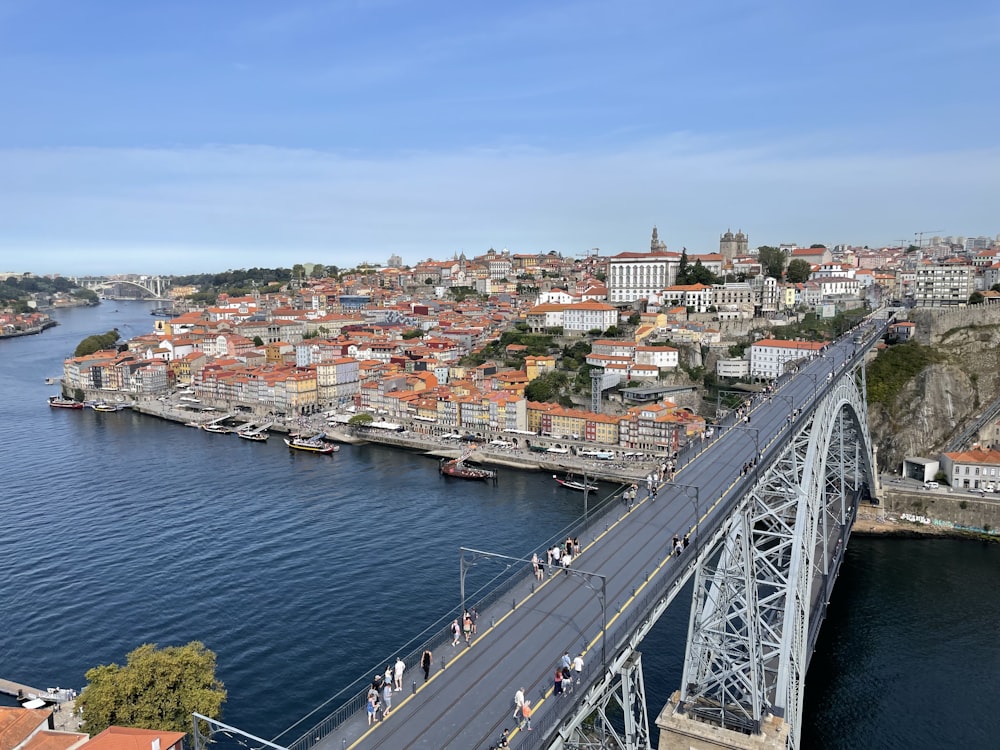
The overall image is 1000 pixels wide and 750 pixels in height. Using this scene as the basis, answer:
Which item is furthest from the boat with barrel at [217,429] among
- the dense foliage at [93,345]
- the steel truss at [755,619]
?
the steel truss at [755,619]

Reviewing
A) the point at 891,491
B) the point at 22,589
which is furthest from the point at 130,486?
the point at 891,491

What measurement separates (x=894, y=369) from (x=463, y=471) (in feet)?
87.4

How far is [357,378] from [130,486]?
28.8 meters

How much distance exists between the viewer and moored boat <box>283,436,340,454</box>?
4988 centimetres

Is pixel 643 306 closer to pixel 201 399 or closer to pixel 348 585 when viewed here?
pixel 201 399

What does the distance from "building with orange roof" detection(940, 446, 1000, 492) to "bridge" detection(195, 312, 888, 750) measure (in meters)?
14.7

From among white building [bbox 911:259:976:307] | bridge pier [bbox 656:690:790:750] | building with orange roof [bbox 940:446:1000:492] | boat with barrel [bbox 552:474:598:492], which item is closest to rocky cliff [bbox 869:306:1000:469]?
building with orange roof [bbox 940:446:1000:492]

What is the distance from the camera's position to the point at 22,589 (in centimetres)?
2655

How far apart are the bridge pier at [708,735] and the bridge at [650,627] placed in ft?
0.08

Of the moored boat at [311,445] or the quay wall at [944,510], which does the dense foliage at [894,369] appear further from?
the moored boat at [311,445]

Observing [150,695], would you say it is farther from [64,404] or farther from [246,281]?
[246,281]

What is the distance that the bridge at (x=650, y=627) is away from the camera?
371 inches

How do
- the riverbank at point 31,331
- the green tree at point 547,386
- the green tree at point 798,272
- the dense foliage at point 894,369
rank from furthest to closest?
the riverbank at point 31,331, the green tree at point 798,272, the green tree at point 547,386, the dense foliage at point 894,369

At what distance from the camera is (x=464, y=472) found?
4291cm
